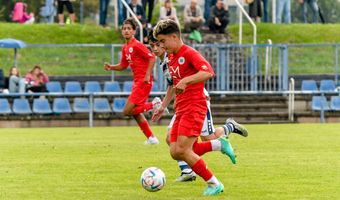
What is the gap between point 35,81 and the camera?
118 feet

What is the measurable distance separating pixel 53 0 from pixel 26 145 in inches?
857

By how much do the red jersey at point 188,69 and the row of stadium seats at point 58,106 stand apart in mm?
22103

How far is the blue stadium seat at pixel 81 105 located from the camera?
3522 centimetres

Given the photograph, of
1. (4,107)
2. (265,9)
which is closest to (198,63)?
(4,107)

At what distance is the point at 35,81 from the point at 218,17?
23.0 ft

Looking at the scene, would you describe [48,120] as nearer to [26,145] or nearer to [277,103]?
[277,103]

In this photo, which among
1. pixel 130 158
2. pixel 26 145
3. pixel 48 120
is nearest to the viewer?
pixel 130 158

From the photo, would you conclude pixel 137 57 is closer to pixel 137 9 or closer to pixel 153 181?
→ pixel 153 181

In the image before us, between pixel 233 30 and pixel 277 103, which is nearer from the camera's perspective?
pixel 277 103

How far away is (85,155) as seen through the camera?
1959 cm

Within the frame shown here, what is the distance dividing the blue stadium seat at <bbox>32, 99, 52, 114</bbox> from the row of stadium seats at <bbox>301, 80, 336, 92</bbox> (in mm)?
8271

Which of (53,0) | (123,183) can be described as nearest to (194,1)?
(53,0)

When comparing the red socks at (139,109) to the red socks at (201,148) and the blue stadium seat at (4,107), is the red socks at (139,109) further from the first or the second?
the blue stadium seat at (4,107)

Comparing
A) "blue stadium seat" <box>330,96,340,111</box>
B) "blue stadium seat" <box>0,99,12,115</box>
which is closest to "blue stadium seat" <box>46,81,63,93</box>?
"blue stadium seat" <box>0,99,12,115</box>
